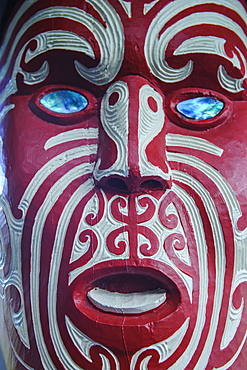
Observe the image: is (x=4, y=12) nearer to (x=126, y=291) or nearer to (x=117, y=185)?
(x=117, y=185)

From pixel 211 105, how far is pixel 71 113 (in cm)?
46

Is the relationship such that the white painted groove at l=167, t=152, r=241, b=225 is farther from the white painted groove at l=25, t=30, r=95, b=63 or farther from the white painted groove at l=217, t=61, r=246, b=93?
the white painted groove at l=25, t=30, r=95, b=63

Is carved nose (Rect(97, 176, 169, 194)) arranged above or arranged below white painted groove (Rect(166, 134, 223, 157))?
below

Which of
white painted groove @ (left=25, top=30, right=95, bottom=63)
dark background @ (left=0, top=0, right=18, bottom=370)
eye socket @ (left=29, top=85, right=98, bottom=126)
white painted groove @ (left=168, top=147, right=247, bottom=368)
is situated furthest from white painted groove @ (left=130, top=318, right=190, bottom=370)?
white painted groove @ (left=25, top=30, right=95, bottom=63)

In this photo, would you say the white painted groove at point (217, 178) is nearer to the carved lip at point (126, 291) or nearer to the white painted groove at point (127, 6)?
the carved lip at point (126, 291)

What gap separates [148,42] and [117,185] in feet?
1.55

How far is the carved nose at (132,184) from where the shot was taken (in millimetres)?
1506

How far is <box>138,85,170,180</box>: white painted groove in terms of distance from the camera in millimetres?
1517

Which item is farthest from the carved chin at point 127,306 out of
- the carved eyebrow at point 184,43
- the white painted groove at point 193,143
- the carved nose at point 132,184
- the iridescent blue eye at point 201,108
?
the carved eyebrow at point 184,43

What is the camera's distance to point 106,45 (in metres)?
1.62

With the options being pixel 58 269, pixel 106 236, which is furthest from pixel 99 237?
pixel 58 269

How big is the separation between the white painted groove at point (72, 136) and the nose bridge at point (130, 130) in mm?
52

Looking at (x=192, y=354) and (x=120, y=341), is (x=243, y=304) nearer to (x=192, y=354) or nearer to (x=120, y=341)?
(x=192, y=354)

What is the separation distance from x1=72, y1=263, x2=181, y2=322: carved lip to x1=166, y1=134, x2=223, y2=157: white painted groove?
1.39 ft
